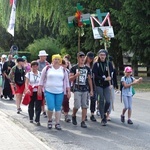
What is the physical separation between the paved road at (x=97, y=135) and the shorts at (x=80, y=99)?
0.54 meters

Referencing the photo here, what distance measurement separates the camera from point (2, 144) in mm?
7801

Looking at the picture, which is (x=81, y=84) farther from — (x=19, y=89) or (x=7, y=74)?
(x=7, y=74)

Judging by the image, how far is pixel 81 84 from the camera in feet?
33.6

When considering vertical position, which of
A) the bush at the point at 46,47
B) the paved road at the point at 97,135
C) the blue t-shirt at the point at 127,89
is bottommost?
the paved road at the point at 97,135

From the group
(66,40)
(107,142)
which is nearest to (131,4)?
(66,40)

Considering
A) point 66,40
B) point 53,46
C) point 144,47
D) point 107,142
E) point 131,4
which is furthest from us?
point 53,46

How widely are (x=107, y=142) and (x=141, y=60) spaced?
2129 cm

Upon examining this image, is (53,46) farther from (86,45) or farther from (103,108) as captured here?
(103,108)

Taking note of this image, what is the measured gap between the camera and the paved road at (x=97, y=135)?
813 cm

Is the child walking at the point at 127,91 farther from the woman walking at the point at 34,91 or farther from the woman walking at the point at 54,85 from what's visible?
the woman walking at the point at 34,91

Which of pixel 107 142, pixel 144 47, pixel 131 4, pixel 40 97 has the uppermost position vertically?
pixel 131 4

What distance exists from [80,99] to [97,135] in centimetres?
127

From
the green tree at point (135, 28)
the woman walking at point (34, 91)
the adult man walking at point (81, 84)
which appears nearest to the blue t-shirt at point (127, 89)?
the adult man walking at point (81, 84)

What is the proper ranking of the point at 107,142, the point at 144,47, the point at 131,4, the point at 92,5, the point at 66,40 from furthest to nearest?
1. the point at 66,40
2. the point at 92,5
3. the point at 144,47
4. the point at 131,4
5. the point at 107,142
